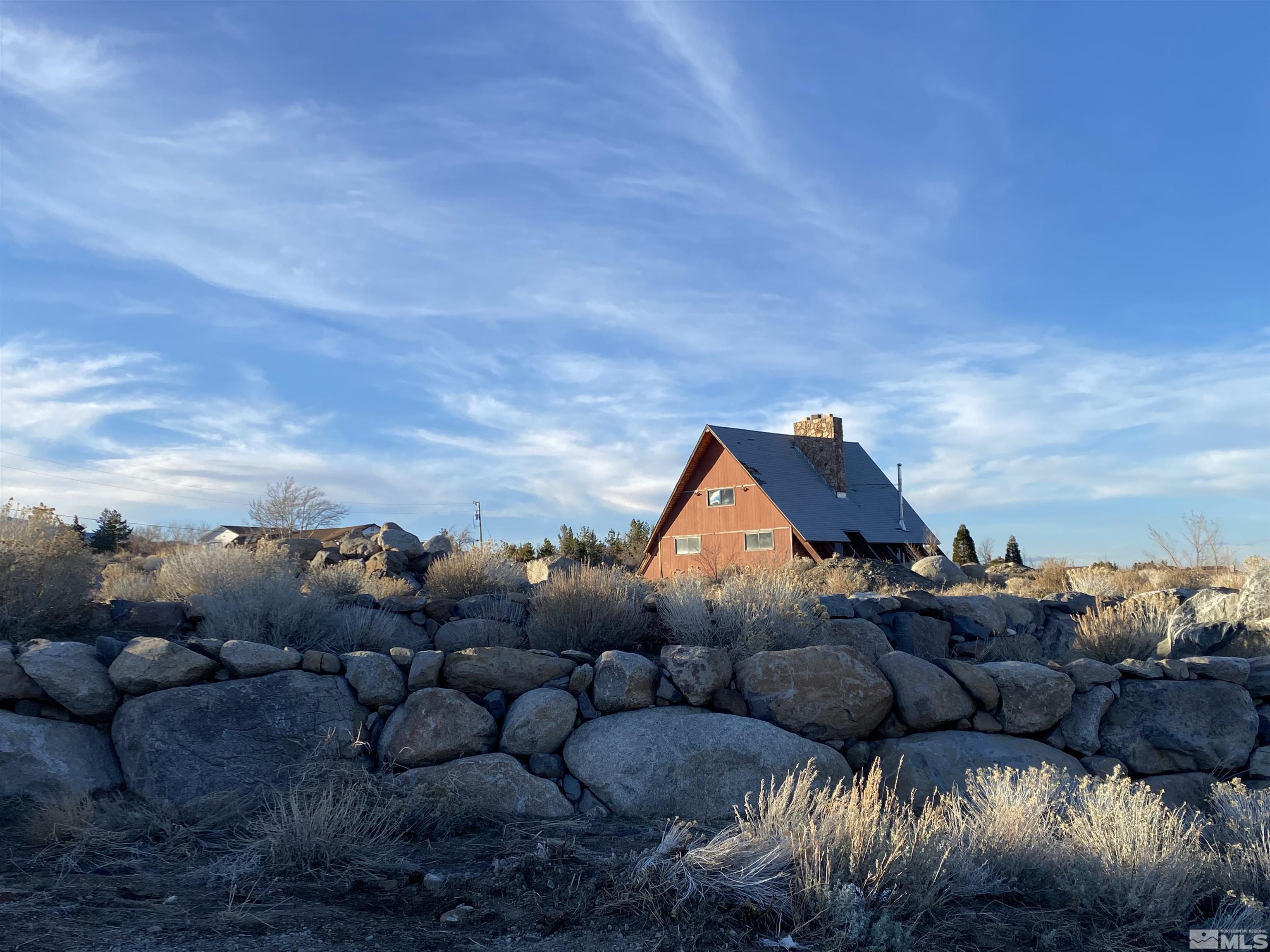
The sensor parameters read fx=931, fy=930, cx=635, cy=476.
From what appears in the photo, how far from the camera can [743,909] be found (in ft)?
13.6

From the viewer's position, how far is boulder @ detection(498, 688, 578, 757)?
6770mm

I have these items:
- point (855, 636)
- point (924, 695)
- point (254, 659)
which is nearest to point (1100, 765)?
point (924, 695)

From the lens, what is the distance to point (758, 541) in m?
27.8

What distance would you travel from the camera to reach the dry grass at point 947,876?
4.12 metres

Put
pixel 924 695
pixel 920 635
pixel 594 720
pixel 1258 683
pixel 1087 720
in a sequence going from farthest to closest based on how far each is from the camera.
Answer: pixel 920 635 < pixel 1258 683 < pixel 1087 720 < pixel 924 695 < pixel 594 720

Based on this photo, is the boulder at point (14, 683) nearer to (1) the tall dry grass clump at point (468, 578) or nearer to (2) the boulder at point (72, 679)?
(2) the boulder at point (72, 679)

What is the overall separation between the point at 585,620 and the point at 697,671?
1.67 metres

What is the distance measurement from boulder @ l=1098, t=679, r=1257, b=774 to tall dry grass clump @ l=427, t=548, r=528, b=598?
20.5 feet

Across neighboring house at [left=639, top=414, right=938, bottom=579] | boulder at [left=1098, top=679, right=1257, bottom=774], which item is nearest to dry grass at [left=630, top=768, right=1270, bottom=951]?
boulder at [left=1098, top=679, right=1257, bottom=774]

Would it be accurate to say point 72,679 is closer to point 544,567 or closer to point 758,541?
point 544,567

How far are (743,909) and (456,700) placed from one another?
10.5ft

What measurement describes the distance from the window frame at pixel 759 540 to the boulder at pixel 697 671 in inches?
798

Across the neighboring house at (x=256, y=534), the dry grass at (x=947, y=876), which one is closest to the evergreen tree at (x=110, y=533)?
the neighboring house at (x=256, y=534)

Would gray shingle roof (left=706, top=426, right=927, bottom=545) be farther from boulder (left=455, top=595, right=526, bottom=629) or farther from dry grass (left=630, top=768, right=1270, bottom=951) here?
dry grass (left=630, top=768, right=1270, bottom=951)
